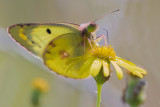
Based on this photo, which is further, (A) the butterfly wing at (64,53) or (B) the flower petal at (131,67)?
(A) the butterfly wing at (64,53)

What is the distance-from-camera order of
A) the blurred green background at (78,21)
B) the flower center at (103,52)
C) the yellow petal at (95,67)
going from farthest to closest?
the blurred green background at (78,21), the flower center at (103,52), the yellow petal at (95,67)

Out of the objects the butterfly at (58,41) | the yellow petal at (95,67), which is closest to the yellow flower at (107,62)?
the yellow petal at (95,67)

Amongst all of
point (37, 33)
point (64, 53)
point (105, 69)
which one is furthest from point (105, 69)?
point (37, 33)

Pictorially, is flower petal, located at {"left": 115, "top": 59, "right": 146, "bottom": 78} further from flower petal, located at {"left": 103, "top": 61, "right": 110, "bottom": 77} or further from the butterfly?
the butterfly

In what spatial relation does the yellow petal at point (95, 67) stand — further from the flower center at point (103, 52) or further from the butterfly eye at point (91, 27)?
the butterfly eye at point (91, 27)

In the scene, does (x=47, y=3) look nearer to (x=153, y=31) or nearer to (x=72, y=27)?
(x=153, y=31)

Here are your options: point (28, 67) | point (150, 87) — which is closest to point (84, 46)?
point (150, 87)

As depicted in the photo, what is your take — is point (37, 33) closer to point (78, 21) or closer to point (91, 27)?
point (91, 27)
